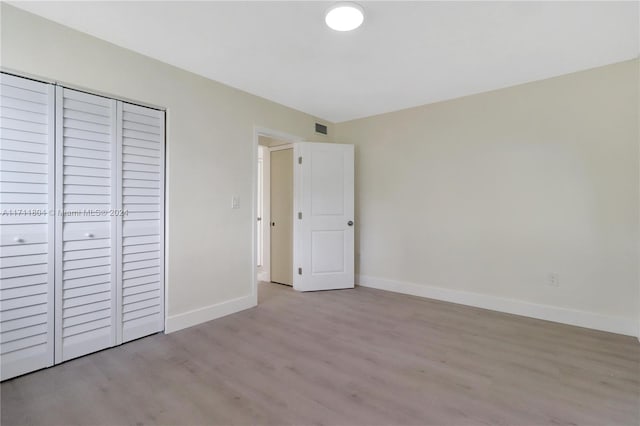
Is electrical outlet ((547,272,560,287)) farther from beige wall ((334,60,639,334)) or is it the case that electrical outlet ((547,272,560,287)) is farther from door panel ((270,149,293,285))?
door panel ((270,149,293,285))

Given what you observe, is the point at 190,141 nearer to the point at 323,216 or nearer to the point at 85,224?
the point at 85,224

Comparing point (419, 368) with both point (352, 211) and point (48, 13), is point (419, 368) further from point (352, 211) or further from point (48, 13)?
point (48, 13)

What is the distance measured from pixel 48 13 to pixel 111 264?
5.82 ft

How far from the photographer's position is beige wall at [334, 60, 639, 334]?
2649mm

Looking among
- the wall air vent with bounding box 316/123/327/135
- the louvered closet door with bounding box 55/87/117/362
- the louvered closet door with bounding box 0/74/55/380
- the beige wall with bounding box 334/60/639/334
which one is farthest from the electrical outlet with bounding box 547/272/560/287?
the louvered closet door with bounding box 0/74/55/380

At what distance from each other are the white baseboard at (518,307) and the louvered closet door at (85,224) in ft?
10.1

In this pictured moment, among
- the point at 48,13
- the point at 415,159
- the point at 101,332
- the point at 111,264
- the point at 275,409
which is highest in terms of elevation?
the point at 48,13

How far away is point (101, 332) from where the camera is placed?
230 centimetres

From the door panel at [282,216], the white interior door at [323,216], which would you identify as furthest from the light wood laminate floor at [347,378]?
the door panel at [282,216]

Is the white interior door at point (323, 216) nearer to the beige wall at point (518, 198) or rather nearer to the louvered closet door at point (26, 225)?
the beige wall at point (518, 198)

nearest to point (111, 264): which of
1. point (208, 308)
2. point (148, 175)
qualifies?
point (148, 175)

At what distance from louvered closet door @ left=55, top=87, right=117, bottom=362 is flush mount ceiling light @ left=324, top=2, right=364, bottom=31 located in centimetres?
180

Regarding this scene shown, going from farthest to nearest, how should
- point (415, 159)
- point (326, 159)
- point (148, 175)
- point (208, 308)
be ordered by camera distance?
point (326, 159) → point (415, 159) → point (208, 308) → point (148, 175)

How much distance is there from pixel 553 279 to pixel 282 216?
10.7ft
